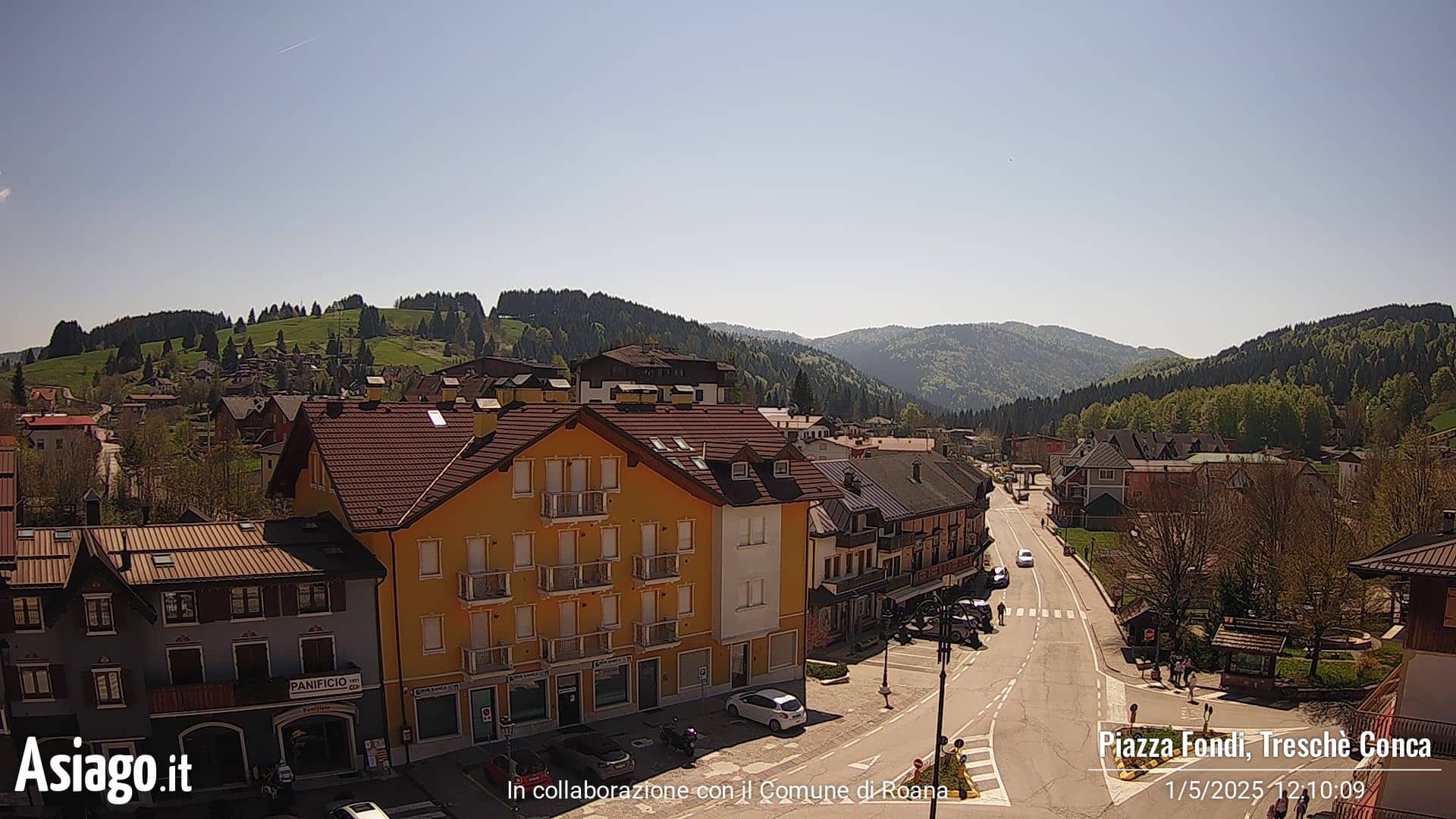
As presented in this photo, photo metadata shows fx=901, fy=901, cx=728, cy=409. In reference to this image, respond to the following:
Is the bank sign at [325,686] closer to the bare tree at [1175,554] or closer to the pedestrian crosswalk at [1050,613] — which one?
the bare tree at [1175,554]

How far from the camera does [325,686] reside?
31.9m

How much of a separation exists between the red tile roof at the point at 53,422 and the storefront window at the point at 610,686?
111 m

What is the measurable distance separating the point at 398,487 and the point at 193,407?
173075 mm

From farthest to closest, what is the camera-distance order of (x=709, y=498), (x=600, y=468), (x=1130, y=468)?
(x=1130, y=468) < (x=709, y=498) < (x=600, y=468)

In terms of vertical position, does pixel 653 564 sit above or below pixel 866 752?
above

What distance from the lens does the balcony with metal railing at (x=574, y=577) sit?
37188 millimetres

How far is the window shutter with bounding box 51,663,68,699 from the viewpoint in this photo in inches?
1128

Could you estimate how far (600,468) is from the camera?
3906 centimetres

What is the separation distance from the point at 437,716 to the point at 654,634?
9844 millimetres

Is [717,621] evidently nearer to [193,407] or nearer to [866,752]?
[866,752]

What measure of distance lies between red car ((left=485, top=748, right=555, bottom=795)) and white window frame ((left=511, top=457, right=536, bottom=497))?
1006 cm

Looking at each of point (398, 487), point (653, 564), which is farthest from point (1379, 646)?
point (398, 487)

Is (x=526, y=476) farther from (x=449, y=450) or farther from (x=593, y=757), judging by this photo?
(x=593, y=757)
